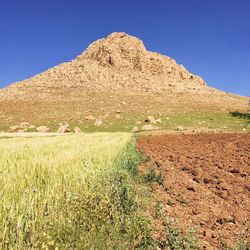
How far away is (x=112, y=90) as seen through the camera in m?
85.1

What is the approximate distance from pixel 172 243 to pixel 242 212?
3.02m

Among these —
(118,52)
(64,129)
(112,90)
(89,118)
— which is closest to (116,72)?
(118,52)

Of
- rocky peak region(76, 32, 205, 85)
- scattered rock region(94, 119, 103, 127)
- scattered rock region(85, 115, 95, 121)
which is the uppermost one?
rocky peak region(76, 32, 205, 85)

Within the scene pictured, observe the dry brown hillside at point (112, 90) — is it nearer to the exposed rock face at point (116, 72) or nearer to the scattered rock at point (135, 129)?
the exposed rock face at point (116, 72)

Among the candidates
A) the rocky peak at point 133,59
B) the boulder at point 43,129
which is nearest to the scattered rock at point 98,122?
the boulder at point 43,129

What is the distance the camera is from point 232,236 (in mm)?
7945

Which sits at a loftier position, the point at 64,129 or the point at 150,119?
the point at 150,119

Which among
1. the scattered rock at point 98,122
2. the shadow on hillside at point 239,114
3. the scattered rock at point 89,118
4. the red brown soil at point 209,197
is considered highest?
the shadow on hillside at point 239,114

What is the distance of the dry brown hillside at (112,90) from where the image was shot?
64.0 metres

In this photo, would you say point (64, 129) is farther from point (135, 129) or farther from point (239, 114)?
point (239, 114)

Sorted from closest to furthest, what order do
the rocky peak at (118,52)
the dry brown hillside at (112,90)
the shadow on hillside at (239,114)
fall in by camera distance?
1. the shadow on hillside at (239,114)
2. the dry brown hillside at (112,90)
3. the rocky peak at (118,52)

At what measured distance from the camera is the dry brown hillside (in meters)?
64.0

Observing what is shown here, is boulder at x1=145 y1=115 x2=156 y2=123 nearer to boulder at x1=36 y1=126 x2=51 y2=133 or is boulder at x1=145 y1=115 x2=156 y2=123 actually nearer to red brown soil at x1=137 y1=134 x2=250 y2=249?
boulder at x1=36 y1=126 x2=51 y2=133

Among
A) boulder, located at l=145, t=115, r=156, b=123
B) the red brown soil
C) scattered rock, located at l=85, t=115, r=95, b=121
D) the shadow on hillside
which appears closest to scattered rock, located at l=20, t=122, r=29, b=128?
scattered rock, located at l=85, t=115, r=95, b=121
